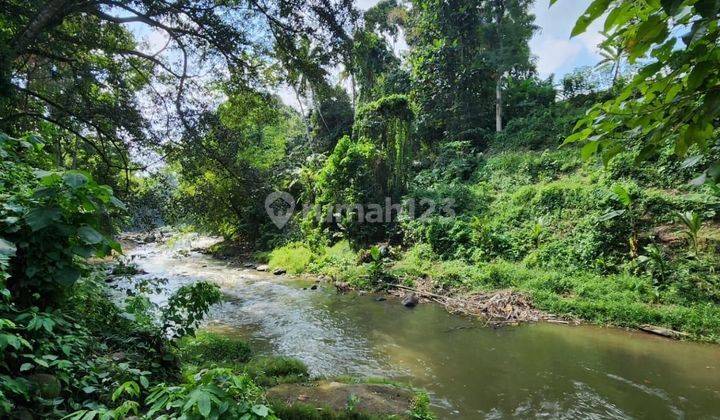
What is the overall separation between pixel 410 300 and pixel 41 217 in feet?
30.6

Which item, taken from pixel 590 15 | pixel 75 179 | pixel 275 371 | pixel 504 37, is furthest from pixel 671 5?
pixel 504 37

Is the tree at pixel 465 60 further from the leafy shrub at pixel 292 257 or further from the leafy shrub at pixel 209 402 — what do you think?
the leafy shrub at pixel 209 402

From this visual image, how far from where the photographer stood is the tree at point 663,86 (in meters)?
1.09

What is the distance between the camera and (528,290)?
9875 millimetres

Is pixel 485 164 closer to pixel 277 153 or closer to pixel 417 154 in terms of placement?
pixel 417 154

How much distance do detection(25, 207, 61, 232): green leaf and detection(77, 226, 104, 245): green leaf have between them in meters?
0.14

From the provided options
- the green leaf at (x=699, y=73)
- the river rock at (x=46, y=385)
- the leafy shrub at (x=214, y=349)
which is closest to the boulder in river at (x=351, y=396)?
the leafy shrub at (x=214, y=349)

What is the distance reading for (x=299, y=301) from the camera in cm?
1144

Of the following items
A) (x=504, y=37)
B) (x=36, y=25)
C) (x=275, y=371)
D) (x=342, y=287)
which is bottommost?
(x=275, y=371)

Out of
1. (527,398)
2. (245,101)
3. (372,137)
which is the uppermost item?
(372,137)

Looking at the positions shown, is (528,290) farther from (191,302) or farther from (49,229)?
(49,229)

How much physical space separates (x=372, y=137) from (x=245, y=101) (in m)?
10.1

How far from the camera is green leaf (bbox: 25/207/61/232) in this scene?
211 centimetres

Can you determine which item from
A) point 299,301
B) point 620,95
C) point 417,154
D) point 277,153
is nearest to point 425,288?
point 299,301
